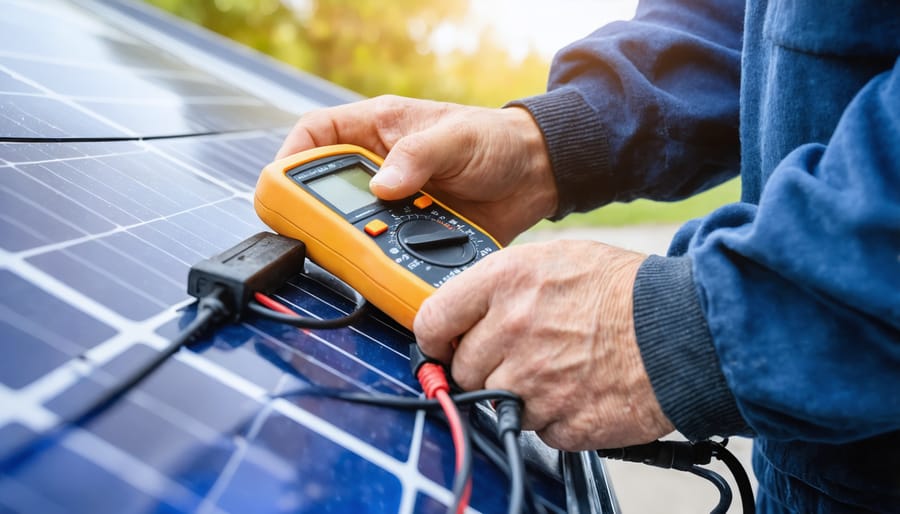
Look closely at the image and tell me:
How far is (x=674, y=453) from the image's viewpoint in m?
0.81

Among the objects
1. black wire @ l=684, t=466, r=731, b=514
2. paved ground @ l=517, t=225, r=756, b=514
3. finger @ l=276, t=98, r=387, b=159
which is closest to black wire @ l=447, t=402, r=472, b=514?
black wire @ l=684, t=466, r=731, b=514

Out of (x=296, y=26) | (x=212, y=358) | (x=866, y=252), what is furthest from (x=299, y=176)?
(x=296, y=26)

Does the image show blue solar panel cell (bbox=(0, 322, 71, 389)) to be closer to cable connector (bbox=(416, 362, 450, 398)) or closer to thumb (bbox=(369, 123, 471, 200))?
cable connector (bbox=(416, 362, 450, 398))

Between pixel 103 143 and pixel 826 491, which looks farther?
pixel 103 143

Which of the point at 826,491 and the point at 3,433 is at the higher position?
the point at 3,433

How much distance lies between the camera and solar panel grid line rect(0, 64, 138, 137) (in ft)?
3.45

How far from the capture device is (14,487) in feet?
1.38

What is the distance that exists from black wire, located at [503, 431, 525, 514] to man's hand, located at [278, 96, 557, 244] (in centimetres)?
45

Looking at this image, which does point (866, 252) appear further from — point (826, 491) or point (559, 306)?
point (826, 491)

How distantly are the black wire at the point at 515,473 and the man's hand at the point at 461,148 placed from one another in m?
0.45

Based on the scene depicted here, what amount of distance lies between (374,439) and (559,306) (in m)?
0.29

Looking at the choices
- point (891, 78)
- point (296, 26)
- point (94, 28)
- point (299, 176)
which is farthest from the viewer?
point (296, 26)

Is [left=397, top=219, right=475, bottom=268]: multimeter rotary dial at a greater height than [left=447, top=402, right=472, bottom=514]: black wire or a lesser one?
greater

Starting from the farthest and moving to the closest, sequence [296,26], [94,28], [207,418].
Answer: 1. [296,26]
2. [94,28]
3. [207,418]
